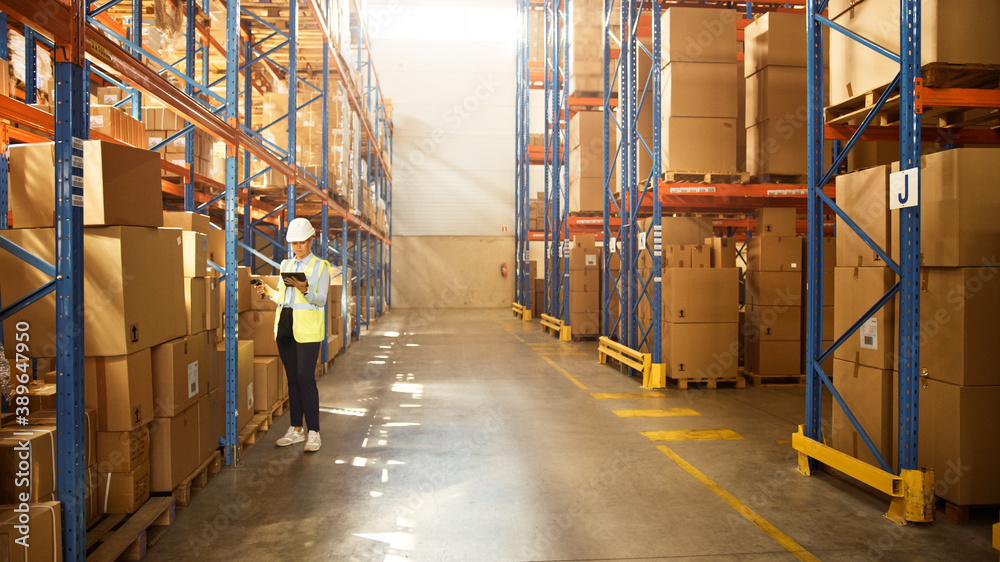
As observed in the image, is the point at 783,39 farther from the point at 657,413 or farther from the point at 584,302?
the point at 584,302

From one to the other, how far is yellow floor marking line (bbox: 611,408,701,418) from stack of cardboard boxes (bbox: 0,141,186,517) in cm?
444

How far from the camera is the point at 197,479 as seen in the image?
168 inches

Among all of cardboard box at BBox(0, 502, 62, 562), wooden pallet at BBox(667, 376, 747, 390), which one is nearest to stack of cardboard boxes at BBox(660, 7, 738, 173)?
wooden pallet at BBox(667, 376, 747, 390)

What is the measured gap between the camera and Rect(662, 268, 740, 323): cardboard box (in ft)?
25.3

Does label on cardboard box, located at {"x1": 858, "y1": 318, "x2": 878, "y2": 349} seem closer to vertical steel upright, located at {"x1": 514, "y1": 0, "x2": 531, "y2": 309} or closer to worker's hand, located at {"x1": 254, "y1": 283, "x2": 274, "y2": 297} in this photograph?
worker's hand, located at {"x1": 254, "y1": 283, "x2": 274, "y2": 297}

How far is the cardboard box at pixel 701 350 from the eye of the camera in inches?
308

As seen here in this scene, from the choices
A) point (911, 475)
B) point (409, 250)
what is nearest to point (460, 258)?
point (409, 250)

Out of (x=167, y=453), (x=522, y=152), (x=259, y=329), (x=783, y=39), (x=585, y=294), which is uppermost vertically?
(x=522, y=152)

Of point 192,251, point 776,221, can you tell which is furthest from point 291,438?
point 776,221

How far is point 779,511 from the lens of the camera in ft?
12.9

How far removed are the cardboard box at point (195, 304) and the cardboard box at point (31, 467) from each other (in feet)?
4.48

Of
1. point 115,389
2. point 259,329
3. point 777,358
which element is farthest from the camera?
point 777,358

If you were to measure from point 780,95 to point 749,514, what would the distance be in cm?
602

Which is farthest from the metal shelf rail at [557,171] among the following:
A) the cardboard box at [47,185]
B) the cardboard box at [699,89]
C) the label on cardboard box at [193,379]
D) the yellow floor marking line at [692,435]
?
the cardboard box at [47,185]
